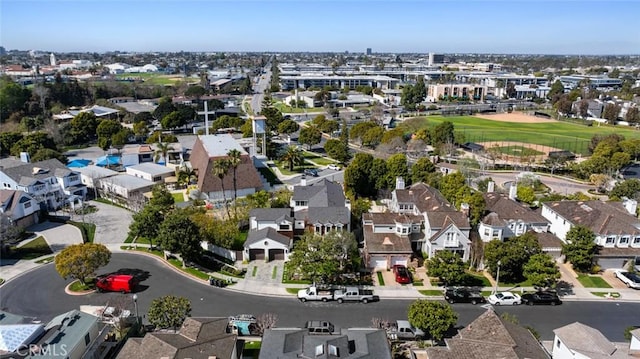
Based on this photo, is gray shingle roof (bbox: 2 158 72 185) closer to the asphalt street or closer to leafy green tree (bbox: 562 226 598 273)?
the asphalt street

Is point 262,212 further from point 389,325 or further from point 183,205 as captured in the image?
point 389,325

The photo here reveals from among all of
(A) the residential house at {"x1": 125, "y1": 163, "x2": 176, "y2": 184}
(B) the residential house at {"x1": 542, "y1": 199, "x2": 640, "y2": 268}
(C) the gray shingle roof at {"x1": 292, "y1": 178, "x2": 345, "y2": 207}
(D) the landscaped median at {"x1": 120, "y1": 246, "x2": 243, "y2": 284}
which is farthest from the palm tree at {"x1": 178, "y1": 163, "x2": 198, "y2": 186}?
(B) the residential house at {"x1": 542, "y1": 199, "x2": 640, "y2": 268}

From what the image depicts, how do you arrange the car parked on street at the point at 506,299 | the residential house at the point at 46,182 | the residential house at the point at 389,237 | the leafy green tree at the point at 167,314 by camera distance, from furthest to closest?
1. the residential house at the point at 46,182
2. the residential house at the point at 389,237
3. the car parked on street at the point at 506,299
4. the leafy green tree at the point at 167,314

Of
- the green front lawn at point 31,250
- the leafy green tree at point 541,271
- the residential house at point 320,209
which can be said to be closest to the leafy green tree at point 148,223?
the green front lawn at point 31,250

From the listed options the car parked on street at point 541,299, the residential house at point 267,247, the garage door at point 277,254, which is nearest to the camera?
the car parked on street at point 541,299

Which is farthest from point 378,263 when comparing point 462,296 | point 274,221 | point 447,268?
point 274,221

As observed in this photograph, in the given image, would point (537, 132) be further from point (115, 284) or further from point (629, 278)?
point (115, 284)

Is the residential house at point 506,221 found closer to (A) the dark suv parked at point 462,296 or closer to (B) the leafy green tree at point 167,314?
(A) the dark suv parked at point 462,296

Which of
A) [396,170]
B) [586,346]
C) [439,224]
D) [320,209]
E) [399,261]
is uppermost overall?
[396,170]
